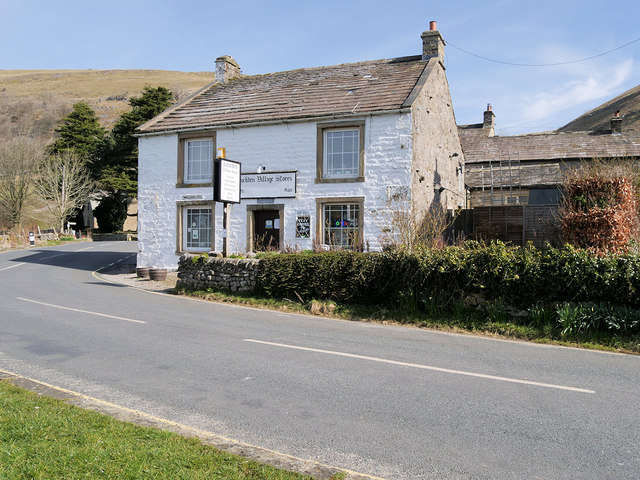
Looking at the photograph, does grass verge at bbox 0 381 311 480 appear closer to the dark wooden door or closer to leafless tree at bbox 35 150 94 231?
the dark wooden door

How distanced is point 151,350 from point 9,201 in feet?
150

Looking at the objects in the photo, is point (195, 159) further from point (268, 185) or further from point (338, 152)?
point (338, 152)

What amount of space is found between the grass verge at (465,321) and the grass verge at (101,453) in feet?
23.1

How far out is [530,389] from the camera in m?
6.19

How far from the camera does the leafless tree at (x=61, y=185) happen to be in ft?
155

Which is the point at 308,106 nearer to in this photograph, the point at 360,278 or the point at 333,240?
the point at 333,240

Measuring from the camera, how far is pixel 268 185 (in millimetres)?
18781

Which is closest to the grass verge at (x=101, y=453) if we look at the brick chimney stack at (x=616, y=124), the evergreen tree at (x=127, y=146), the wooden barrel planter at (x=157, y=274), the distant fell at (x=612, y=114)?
the wooden barrel planter at (x=157, y=274)

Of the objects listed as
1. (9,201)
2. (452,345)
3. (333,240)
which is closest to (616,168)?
(452,345)

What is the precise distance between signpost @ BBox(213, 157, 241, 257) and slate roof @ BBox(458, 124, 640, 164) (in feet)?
53.3

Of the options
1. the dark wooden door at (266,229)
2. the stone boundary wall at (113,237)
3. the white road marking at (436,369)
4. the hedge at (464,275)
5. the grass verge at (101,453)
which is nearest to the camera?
the grass verge at (101,453)

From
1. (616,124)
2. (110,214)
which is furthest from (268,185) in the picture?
(110,214)

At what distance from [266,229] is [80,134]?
44754 mm

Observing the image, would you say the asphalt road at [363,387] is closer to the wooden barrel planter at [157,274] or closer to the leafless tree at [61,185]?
the wooden barrel planter at [157,274]
